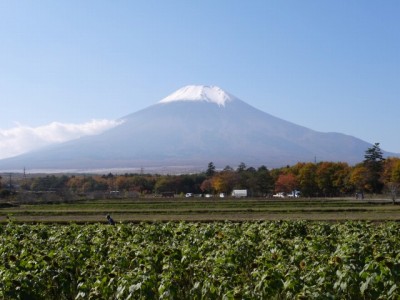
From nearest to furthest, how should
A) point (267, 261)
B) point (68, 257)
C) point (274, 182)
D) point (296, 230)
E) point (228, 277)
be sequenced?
point (228, 277) → point (267, 261) → point (68, 257) → point (296, 230) → point (274, 182)

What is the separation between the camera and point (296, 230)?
1805 cm

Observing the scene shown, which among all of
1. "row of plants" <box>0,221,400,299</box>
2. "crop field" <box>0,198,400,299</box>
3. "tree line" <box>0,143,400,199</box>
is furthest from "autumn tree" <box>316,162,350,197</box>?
"crop field" <box>0,198,400,299</box>

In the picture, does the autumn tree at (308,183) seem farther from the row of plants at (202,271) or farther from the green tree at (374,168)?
the row of plants at (202,271)

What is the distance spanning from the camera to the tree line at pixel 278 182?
8444 centimetres

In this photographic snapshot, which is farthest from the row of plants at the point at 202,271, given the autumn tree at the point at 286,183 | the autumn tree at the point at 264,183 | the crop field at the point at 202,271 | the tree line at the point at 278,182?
the autumn tree at the point at 264,183

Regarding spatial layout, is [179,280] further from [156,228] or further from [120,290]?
[156,228]

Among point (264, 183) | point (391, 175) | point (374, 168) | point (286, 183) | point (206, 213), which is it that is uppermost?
point (374, 168)

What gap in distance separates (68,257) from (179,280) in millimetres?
2073

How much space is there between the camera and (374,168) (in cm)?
→ 8775

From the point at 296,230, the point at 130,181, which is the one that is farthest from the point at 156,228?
the point at 130,181

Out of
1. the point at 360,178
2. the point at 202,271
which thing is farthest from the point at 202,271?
the point at 360,178

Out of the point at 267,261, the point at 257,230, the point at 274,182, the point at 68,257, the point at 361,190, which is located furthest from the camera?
the point at 274,182

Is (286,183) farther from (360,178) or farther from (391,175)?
(391,175)

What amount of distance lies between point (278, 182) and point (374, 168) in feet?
47.6
